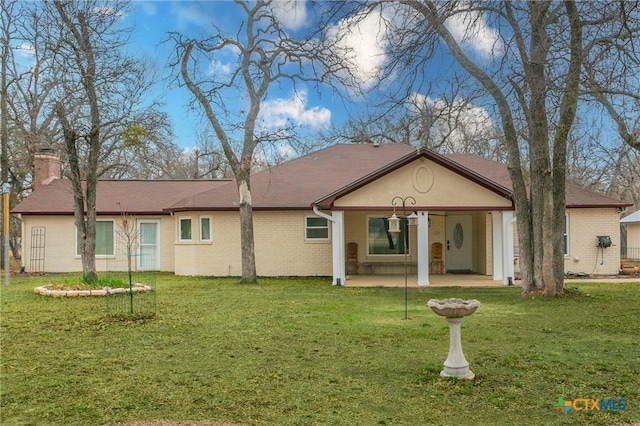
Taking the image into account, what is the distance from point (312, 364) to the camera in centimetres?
714

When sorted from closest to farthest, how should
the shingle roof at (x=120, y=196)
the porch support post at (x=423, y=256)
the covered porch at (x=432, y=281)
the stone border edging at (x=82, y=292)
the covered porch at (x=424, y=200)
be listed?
the stone border edging at (x=82, y=292) < the porch support post at (x=423, y=256) < the covered porch at (x=424, y=200) < the covered porch at (x=432, y=281) < the shingle roof at (x=120, y=196)

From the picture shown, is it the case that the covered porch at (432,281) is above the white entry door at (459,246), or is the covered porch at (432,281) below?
below

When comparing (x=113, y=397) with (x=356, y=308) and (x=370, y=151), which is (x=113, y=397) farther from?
(x=370, y=151)

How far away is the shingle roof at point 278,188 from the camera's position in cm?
2067

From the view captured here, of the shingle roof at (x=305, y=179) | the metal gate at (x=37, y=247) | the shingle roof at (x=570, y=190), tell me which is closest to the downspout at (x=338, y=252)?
the shingle roof at (x=305, y=179)

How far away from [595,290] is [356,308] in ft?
25.4

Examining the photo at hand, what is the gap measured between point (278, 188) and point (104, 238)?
7.52m

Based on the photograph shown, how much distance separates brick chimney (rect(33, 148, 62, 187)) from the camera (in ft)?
81.7

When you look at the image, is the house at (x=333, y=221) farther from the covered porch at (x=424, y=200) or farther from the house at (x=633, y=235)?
the house at (x=633, y=235)

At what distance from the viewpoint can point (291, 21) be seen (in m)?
18.3

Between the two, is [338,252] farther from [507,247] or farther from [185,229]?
[185,229]

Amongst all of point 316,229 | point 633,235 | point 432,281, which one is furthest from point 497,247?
point 633,235

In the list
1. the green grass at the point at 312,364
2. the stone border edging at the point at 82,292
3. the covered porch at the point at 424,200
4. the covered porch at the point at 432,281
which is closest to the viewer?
the green grass at the point at 312,364

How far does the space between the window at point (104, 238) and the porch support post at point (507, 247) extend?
15.2 metres
